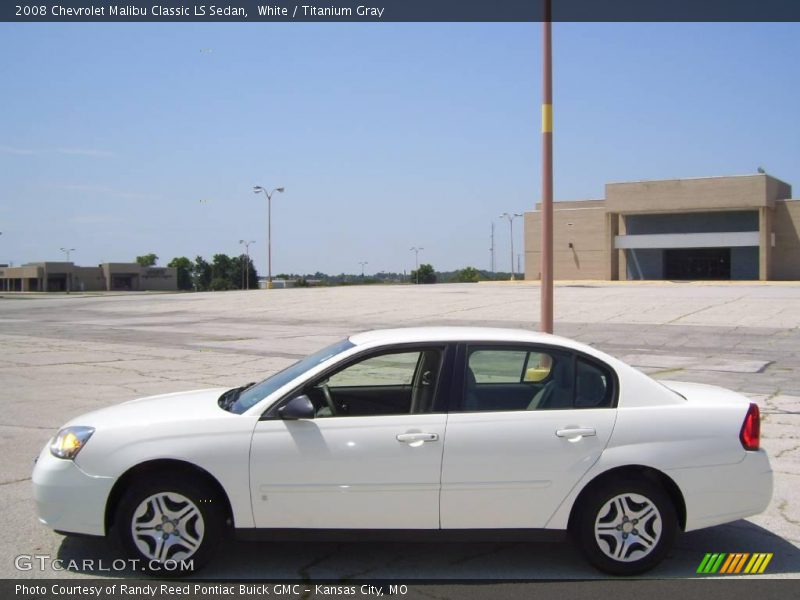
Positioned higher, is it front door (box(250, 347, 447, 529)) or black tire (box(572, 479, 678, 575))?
front door (box(250, 347, 447, 529))

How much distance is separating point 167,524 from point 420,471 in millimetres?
1525

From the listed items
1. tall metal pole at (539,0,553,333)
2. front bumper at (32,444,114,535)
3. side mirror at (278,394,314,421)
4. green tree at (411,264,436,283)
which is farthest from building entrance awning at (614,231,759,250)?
front bumper at (32,444,114,535)

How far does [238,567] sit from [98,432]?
1.19m

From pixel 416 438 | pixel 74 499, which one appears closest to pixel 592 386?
pixel 416 438

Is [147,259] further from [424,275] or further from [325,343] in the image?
[325,343]

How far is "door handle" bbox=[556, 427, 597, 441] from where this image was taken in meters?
4.71

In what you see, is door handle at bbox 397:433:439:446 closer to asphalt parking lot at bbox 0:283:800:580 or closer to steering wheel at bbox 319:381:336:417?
steering wheel at bbox 319:381:336:417

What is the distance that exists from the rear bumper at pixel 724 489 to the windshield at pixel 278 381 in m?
2.26

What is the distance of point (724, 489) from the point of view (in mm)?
4805

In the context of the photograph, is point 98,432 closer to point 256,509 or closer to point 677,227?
point 256,509

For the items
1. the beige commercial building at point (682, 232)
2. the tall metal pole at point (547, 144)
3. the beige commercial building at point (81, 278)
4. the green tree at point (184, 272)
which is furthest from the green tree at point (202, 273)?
the tall metal pole at point (547, 144)

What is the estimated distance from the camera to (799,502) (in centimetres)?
635

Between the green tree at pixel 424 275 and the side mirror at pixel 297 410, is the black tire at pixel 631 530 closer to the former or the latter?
the side mirror at pixel 297 410

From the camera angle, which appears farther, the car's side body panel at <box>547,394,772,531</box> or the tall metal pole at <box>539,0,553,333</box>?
the tall metal pole at <box>539,0,553,333</box>
